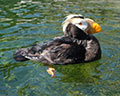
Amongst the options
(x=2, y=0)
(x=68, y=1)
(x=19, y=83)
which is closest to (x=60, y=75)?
(x=19, y=83)

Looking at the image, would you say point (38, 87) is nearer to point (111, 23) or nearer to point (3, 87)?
point (3, 87)

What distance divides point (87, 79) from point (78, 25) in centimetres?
135

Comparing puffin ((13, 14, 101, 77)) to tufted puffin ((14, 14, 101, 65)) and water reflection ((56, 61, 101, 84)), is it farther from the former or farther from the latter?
water reflection ((56, 61, 101, 84))

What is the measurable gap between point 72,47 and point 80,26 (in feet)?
1.80

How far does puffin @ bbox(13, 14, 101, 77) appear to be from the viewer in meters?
4.57

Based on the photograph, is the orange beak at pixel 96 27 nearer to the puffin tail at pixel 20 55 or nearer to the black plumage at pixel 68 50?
the black plumage at pixel 68 50

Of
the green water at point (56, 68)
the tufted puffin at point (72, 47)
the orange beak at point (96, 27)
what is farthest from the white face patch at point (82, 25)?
the green water at point (56, 68)

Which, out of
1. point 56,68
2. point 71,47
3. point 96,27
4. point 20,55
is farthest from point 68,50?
point 20,55

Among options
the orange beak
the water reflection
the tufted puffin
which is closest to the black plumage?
the tufted puffin

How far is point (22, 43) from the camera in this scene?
19.5 ft

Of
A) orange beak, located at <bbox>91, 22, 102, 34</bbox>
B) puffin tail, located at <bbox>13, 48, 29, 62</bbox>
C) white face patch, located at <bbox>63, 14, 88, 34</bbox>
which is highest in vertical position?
white face patch, located at <bbox>63, 14, 88, 34</bbox>

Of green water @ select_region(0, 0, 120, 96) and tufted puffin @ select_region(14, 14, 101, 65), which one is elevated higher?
tufted puffin @ select_region(14, 14, 101, 65)

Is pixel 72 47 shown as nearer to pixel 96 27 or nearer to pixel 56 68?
pixel 56 68

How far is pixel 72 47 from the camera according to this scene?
4.59 metres
